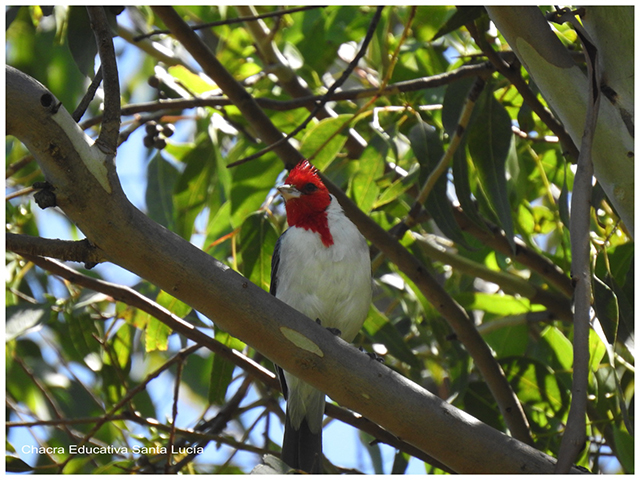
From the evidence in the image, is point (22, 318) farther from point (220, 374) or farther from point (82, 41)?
point (82, 41)

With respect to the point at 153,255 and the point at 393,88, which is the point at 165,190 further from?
the point at 153,255

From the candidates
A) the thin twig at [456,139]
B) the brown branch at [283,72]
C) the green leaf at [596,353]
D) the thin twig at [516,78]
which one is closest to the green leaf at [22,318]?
the brown branch at [283,72]

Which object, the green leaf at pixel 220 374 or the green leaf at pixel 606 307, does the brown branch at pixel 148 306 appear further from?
the green leaf at pixel 606 307

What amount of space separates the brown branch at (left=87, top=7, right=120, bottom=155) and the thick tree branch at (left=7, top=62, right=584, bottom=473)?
0.30 ft

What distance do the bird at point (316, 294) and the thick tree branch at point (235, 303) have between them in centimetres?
113

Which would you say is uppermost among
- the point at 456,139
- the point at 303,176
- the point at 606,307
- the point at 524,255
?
the point at 303,176

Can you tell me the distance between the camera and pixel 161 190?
3809mm

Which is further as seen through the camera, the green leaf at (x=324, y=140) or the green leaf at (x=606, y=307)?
the green leaf at (x=324, y=140)

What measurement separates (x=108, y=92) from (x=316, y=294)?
1.52m

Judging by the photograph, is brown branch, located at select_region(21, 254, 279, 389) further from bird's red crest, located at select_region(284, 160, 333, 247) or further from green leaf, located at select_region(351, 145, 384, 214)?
green leaf, located at select_region(351, 145, 384, 214)

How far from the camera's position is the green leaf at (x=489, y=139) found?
2.85 meters

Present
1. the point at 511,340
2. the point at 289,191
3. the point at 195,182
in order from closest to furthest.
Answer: the point at 289,191 → the point at 511,340 → the point at 195,182

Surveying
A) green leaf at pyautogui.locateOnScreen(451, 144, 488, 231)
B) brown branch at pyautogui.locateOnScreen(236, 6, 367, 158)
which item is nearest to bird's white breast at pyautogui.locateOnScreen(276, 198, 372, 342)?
green leaf at pyautogui.locateOnScreen(451, 144, 488, 231)

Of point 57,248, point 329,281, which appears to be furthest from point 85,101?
point 329,281
